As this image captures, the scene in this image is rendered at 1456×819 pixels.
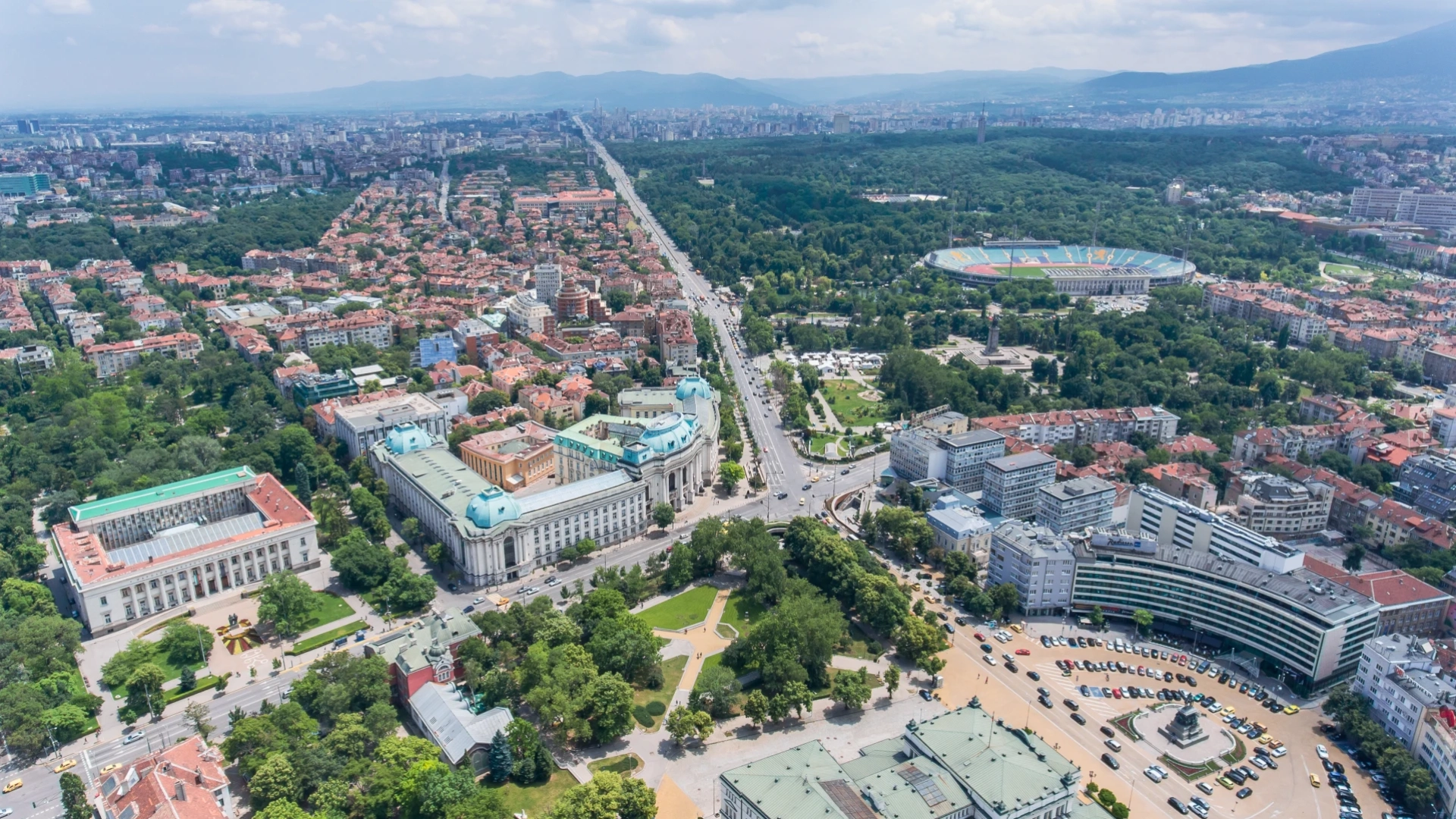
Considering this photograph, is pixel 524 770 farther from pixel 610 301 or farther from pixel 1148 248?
pixel 1148 248

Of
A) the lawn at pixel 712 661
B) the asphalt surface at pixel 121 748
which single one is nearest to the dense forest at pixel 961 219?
the lawn at pixel 712 661

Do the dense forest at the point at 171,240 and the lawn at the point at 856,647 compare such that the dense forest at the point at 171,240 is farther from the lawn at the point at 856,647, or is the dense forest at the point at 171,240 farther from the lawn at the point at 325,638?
the lawn at the point at 856,647

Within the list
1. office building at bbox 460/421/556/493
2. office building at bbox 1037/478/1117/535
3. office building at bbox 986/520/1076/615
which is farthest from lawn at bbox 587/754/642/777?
office building at bbox 1037/478/1117/535

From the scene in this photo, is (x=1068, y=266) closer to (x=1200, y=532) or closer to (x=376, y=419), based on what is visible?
(x=1200, y=532)

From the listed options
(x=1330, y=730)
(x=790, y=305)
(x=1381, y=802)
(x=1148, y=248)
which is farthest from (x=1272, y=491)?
(x=1148, y=248)

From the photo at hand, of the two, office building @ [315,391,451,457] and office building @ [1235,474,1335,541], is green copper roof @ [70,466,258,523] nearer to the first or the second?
office building @ [315,391,451,457]

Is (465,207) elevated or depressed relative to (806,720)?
elevated

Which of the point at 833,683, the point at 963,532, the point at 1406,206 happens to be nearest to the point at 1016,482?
the point at 963,532
